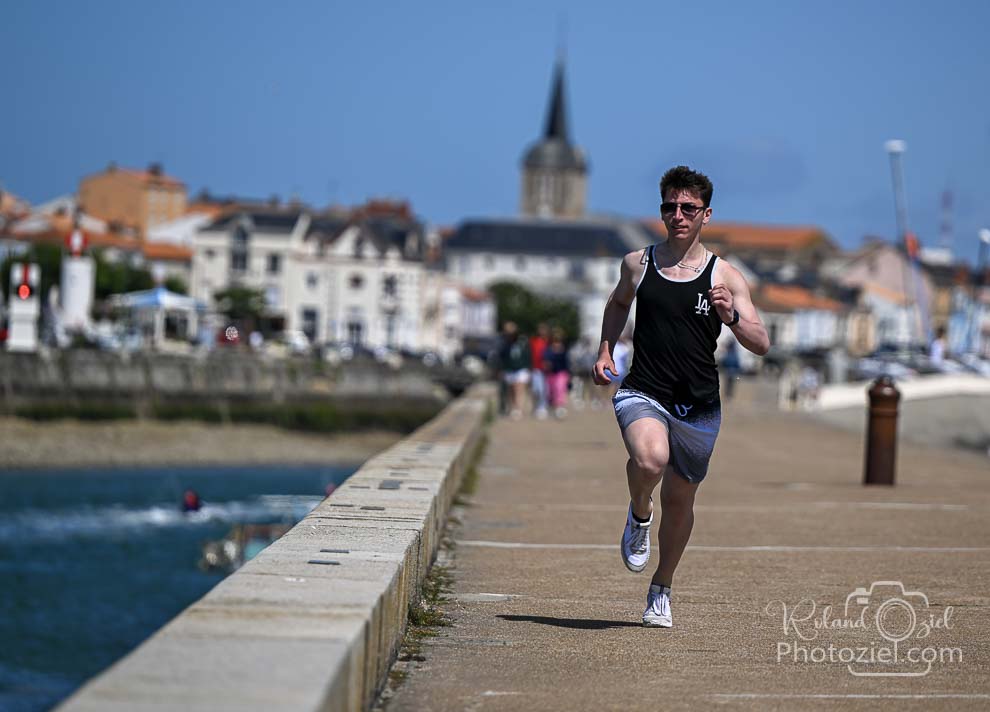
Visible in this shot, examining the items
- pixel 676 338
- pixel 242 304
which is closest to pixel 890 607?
pixel 676 338

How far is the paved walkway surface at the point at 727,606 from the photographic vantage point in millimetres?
5848

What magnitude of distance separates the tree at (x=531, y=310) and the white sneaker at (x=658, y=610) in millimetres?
134685

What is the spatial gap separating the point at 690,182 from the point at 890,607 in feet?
7.58

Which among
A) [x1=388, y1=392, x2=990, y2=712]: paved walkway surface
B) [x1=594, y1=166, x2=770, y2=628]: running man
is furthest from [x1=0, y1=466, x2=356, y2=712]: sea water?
[x1=594, y1=166, x2=770, y2=628]: running man

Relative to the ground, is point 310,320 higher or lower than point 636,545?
higher

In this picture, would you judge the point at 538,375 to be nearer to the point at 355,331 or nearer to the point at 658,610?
the point at 658,610

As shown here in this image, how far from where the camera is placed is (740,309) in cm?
693

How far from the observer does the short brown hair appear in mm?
7027

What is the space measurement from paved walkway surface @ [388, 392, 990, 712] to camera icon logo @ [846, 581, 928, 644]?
14 mm

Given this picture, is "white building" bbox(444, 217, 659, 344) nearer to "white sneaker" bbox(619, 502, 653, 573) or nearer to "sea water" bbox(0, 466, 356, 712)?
"sea water" bbox(0, 466, 356, 712)

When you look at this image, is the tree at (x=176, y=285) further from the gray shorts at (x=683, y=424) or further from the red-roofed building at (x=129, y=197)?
the gray shorts at (x=683, y=424)

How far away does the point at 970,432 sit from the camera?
25781 mm

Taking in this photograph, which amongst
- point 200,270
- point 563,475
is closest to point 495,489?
point 563,475

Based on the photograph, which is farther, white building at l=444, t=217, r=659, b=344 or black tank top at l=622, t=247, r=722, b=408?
white building at l=444, t=217, r=659, b=344
